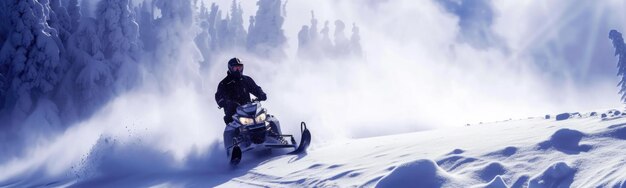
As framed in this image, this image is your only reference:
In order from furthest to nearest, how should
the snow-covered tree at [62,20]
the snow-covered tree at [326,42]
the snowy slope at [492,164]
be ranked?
the snow-covered tree at [326,42], the snow-covered tree at [62,20], the snowy slope at [492,164]

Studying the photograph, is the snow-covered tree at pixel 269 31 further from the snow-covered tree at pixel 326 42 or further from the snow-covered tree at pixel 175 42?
the snow-covered tree at pixel 175 42

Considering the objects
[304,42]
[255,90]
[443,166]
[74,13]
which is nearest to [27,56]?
[74,13]

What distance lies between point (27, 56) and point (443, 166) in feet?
93.3

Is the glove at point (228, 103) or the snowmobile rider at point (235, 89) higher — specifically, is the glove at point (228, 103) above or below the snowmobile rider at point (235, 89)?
below

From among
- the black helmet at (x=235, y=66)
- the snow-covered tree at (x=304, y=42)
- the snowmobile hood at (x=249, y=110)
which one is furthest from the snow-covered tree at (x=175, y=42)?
the snowmobile hood at (x=249, y=110)

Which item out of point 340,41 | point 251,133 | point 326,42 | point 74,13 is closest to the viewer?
point 251,133

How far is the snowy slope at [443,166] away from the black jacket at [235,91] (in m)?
1.29

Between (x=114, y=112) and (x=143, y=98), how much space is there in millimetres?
4069

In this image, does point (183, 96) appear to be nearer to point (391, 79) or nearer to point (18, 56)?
point (18, 56)

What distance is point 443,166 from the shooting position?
213 inches

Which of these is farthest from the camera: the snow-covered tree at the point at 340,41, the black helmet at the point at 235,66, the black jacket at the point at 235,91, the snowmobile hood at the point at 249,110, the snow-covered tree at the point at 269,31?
the snow-covered tree at the point at 340,41

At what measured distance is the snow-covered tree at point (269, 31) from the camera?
52.3 meters

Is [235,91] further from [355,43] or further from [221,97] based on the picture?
[355,43]

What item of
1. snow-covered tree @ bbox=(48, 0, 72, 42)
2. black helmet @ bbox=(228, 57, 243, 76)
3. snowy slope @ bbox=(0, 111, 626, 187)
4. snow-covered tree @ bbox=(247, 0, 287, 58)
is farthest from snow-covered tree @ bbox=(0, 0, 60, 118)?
snow-covered tree @ bbox=(247, 0, 287, 58)
